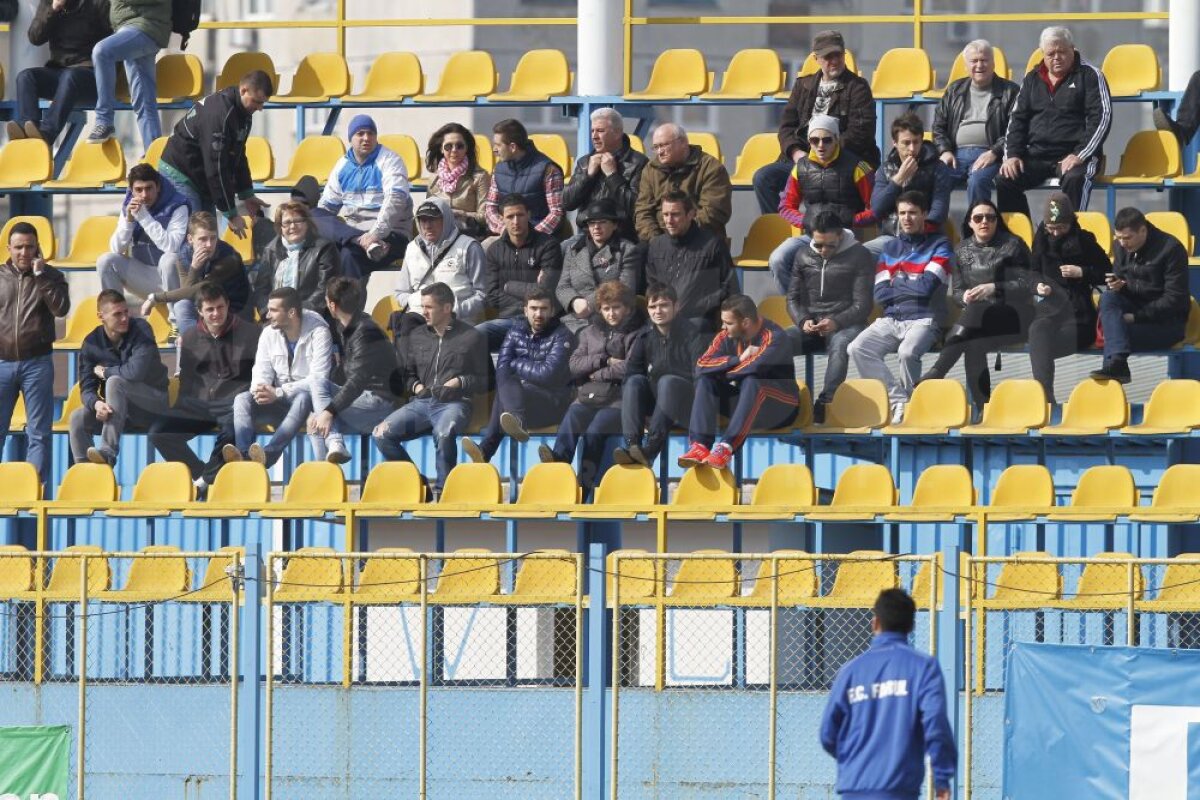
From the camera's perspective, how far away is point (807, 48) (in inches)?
1813

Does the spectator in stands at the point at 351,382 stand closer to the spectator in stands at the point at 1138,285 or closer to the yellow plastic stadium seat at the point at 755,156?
the yellow plastic stadium seat at the point at 755,156

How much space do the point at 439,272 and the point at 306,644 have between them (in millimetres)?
2540

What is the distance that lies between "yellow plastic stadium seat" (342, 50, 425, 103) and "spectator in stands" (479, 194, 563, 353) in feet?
10.6

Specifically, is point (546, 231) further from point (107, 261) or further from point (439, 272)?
point (107, 261)

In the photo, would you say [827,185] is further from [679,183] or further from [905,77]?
[905,77]

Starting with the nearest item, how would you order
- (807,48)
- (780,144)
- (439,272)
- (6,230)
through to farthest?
(439,272) → (780,144) → (6,230) → (807,48)

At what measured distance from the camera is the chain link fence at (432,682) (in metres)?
11.7

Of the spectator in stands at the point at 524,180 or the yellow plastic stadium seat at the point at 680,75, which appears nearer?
the spectator in stands at the point at 524,180

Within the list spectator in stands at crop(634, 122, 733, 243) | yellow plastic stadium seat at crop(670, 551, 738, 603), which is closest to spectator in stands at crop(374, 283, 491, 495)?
spectator in stands at crop(634, 122, 733, 243)

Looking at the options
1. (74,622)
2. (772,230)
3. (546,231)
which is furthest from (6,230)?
(772,230)

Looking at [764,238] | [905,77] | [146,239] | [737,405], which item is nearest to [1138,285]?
[737,405]

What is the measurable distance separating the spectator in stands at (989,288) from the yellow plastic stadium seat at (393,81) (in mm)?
5065

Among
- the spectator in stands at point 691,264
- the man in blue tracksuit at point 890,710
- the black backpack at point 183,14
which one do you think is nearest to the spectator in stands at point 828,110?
the spectator in stands at point 691,264

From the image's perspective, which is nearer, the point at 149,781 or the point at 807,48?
the point at 149,781
